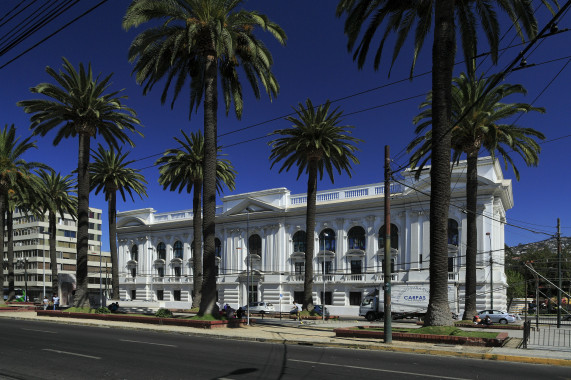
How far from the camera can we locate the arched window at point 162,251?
75.0 meters

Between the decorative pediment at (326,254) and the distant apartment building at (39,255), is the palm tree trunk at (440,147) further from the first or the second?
the distant apartment building at (39,255)

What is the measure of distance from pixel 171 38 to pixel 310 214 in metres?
19.8

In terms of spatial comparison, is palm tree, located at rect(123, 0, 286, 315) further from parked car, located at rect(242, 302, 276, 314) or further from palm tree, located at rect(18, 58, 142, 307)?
parked car, located at rect(242, 302, 276, 314)

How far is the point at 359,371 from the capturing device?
45.0ft

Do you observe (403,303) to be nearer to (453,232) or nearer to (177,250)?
(453,232)

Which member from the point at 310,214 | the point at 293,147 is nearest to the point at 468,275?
the point at 310,214

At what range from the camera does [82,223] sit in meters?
37.3

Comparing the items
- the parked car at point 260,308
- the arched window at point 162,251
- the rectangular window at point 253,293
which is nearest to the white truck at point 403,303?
the parked car at point 260,308

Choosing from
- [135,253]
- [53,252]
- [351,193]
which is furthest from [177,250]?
[351,193]

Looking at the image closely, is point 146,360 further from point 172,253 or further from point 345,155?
point 172,253

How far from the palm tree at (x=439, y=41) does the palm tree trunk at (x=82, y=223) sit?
2236 cm

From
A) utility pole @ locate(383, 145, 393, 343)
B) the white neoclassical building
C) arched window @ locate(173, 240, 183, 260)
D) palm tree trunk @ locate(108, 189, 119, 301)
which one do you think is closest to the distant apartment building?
the white neoclassical building

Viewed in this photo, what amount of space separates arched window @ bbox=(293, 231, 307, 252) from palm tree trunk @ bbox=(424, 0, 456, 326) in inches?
1564

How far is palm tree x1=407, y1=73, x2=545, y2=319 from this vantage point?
113 feet
